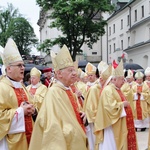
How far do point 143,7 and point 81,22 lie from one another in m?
10.0

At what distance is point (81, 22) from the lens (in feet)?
98.6

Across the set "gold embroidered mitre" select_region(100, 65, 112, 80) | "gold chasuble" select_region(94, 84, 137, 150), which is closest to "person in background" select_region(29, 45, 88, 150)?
"gold chasuble" select_region(94, 84, 137, 150)

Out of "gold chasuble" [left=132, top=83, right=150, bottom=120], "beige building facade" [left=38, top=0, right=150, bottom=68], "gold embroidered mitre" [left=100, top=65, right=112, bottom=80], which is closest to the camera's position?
"gold embroidered mitre" [left=100, top=65, right=112, bottom=80]

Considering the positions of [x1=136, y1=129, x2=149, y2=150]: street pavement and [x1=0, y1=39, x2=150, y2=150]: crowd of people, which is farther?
[x1=136, y1=129, x2=149, y2=150]: street pavement

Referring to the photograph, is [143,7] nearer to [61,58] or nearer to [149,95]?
[149,95]

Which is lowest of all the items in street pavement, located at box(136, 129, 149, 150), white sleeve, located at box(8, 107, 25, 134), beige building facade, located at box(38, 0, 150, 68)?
street pavement, located at box(136, 129, 149, 150)

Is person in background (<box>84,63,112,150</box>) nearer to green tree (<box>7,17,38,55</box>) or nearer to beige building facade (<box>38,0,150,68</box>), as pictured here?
beige building facade (<box>38,0,150,68</box>)

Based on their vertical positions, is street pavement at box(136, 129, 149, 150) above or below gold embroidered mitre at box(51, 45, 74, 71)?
below

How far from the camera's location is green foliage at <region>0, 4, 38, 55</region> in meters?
46.9

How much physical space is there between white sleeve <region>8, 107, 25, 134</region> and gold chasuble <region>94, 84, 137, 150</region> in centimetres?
215

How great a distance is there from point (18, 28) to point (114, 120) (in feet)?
143

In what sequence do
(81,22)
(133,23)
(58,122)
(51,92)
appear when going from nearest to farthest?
1. (58,122)
2. (51,92)
3. (81,22)
4. (133,23)

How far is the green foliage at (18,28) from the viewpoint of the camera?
Result: 46.9 metres

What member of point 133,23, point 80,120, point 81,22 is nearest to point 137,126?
point 80,120
